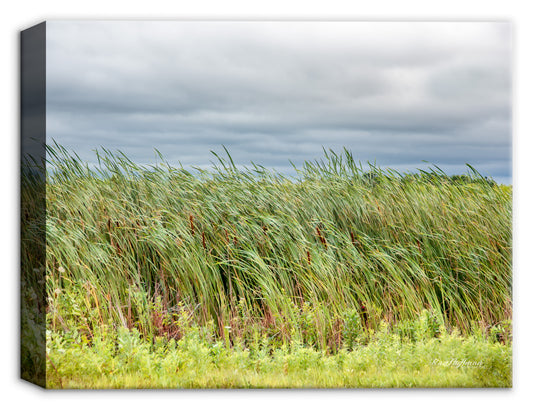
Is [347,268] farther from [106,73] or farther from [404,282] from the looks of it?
[106,73]

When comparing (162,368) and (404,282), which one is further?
(404,282)

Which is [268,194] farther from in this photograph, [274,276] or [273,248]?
[274,276]

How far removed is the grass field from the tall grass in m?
0.01

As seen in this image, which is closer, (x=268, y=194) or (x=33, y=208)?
(x=33, y=208)

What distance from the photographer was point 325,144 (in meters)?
4.66

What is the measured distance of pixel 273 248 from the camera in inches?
187

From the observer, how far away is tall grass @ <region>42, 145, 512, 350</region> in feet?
15.0

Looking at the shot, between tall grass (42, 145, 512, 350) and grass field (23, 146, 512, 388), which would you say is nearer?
grass field (23, 146, 512, 388)

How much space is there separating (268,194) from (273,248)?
50 cm

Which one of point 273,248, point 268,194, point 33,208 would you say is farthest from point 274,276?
point 33,208

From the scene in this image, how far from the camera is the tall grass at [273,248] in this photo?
15.0 ft

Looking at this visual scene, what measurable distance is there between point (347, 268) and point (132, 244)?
1.91 metres

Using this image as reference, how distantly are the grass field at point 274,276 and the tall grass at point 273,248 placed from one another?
12 millimetres
